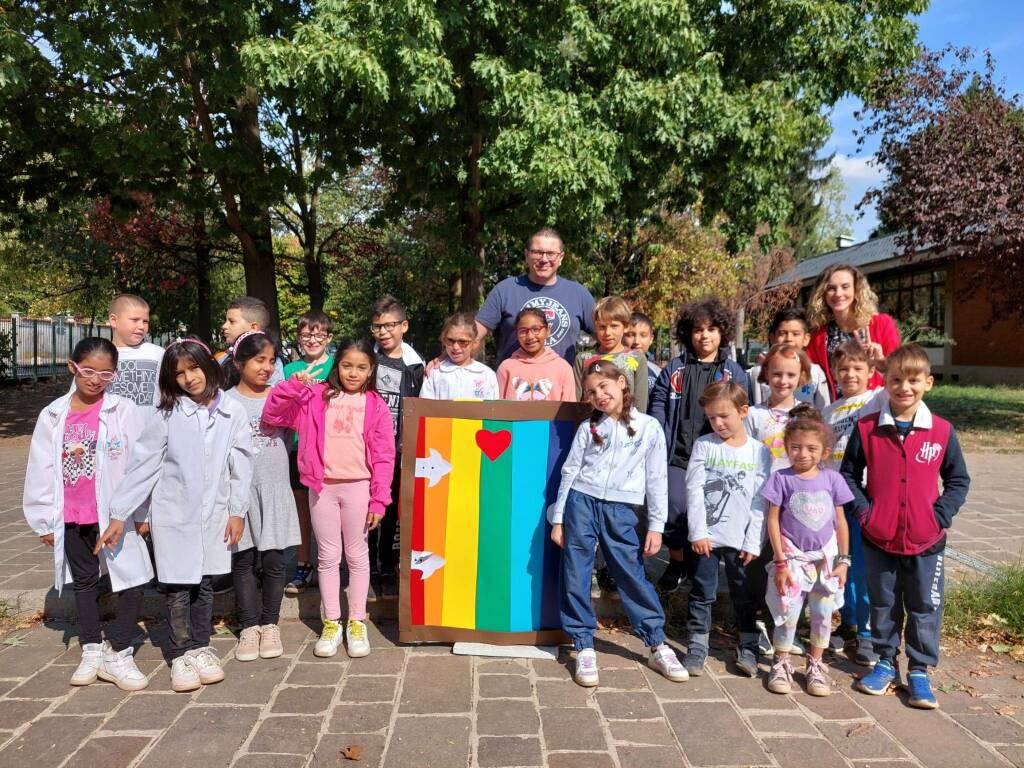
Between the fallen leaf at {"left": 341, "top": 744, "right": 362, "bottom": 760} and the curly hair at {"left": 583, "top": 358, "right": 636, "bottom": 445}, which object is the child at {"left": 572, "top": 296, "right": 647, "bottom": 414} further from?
the fallen leaf at {"left": 341, "top": 744, "right": 362, "bottom": 760}

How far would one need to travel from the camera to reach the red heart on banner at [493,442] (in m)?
3.96

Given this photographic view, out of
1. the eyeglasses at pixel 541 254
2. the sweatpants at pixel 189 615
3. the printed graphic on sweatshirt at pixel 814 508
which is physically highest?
the eyeglasses at pixel 541 254

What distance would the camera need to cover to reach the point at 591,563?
3.71 m

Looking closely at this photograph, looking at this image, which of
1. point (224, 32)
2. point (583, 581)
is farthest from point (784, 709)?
point (224, 32)

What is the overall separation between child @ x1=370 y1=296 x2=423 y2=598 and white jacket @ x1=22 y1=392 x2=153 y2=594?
4.55 feet

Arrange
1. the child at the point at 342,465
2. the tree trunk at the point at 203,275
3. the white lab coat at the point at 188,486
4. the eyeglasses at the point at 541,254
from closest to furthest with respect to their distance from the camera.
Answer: the white lab coat at the point at 188,486
the child at the point at 342,465
the eyeglasses at the point at 541,254
the tree trunk at the point at 203,275

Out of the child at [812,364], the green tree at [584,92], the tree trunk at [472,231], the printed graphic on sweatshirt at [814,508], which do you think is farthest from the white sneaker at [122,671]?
the tree trunk at [472,231]

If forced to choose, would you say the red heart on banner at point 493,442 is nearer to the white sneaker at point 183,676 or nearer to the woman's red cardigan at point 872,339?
the white sneaker at point 183,676

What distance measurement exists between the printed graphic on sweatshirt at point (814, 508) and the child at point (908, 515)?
18 cm

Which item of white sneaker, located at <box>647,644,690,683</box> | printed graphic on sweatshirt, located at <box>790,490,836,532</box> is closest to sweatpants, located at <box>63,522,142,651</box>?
white sneaker, located at <box>647,644,690,683</box>

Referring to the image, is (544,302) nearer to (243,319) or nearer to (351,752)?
(243,319)

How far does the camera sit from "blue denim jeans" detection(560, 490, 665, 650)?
12.0 ft

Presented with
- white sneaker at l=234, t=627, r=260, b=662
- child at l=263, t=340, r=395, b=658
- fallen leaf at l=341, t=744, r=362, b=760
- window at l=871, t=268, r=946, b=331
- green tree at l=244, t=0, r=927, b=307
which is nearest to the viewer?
fallen leaf at l=341, t=744, r=362, b=760

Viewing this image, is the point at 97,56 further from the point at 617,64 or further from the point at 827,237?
the point at 827,237
